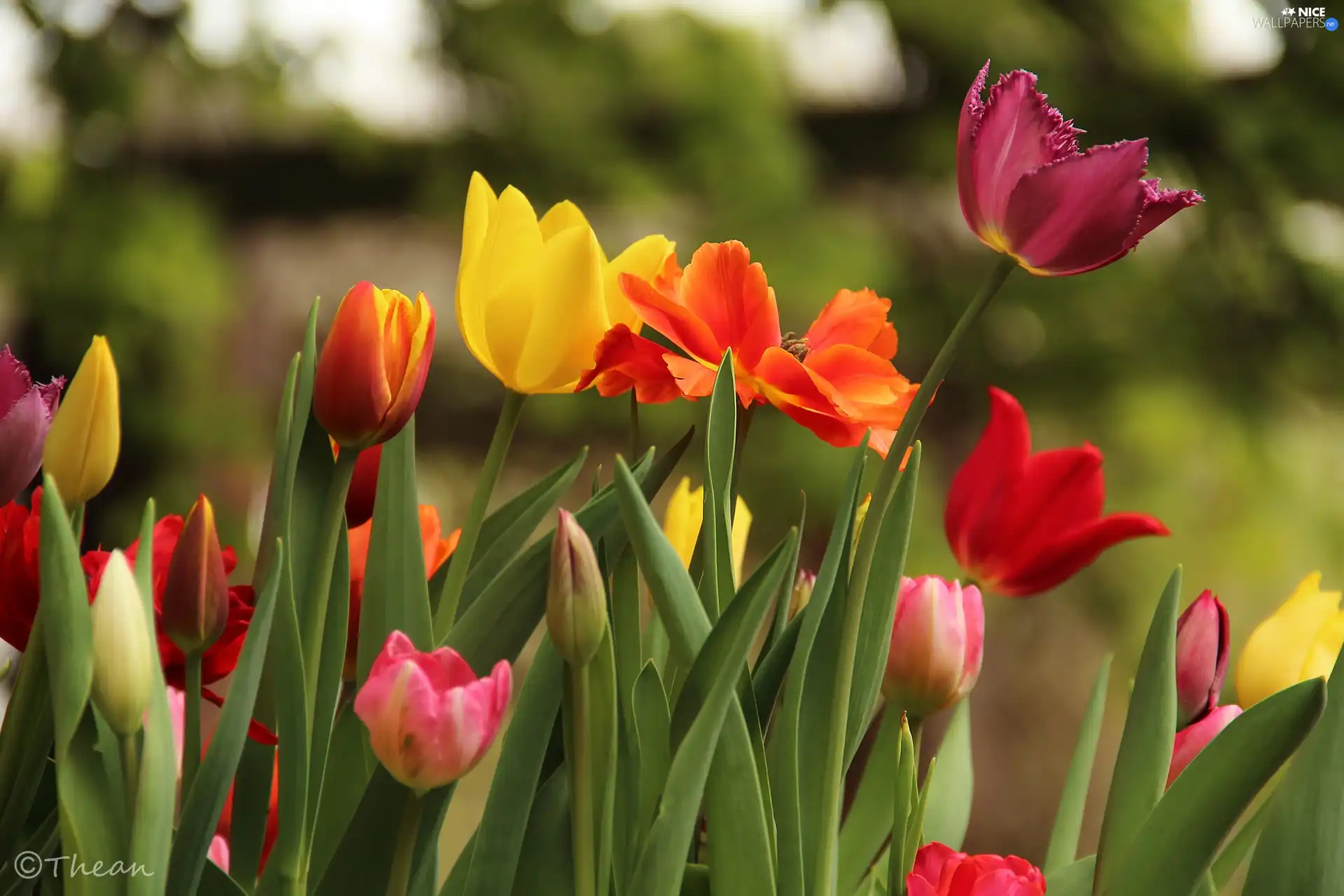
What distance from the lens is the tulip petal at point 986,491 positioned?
0.25 metres

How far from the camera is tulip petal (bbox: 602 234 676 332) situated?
22cm

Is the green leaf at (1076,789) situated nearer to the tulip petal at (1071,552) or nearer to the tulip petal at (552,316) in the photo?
the tulip petal at (1071,552)

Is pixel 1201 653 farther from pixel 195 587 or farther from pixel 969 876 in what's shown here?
pixel 195 587

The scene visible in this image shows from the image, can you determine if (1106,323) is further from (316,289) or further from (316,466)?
(316,466)

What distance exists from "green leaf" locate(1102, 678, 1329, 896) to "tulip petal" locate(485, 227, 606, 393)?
111mm

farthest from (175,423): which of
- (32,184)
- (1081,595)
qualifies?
(1081,595)

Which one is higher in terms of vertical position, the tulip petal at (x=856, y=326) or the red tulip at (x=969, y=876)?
the tulip petal at (x=856, y=326)

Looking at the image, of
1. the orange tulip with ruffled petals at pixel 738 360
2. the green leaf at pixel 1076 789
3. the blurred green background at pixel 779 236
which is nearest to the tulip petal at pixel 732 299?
the orange tulip with ruffled petals at pixel 738 360

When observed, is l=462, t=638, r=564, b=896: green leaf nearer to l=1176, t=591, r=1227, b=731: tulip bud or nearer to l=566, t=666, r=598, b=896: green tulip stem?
l=566, t=666, r=598, b=896: green tulip stem

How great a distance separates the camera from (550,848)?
0.19 m

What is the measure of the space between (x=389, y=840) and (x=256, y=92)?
57.5 inches

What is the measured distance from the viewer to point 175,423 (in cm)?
150

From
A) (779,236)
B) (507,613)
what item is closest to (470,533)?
(507,613)

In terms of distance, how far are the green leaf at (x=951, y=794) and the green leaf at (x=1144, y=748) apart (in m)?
0.07
